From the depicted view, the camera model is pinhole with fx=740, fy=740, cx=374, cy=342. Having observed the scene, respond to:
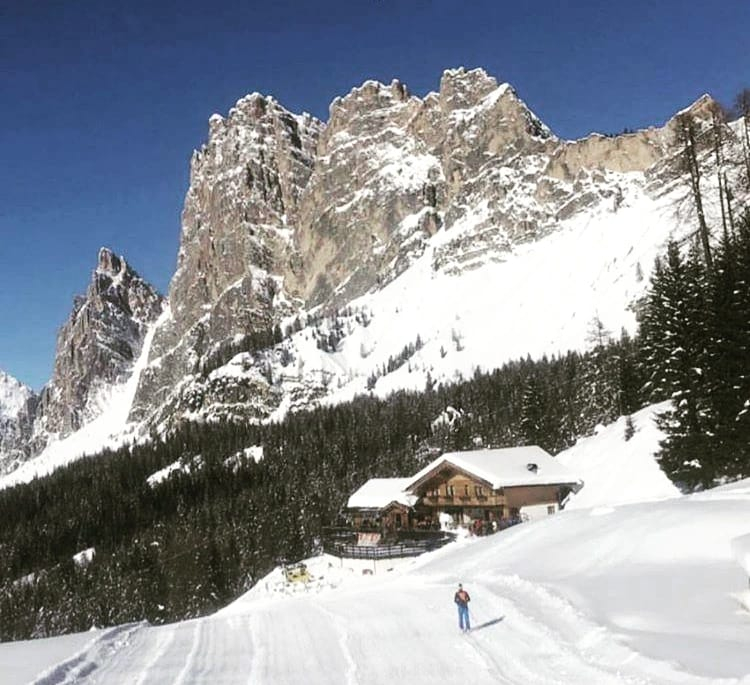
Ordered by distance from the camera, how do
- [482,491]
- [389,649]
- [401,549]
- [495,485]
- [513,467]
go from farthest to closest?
[482,491]
[513,467]
[495,485]
[401,549]
[389,649]

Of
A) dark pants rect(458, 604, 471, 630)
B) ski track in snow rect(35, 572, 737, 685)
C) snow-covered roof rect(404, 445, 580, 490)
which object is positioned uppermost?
snow-covered roof rect(404, 445, 580, 490)

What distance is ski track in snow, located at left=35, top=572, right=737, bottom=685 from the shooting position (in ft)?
49.9

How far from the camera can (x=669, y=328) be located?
121 feet

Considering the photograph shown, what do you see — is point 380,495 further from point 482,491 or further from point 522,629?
point 522,629

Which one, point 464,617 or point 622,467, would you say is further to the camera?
point 622,467

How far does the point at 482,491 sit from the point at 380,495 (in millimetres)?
15373

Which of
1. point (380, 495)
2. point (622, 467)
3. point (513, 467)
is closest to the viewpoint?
point (622, 467)

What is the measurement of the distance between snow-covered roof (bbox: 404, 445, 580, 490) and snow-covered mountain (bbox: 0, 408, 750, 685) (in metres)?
27.2

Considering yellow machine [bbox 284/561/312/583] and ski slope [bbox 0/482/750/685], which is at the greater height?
ski slope [bbox 0/482/750/685]

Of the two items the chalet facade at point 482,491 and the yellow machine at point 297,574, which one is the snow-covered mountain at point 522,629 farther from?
the chalet facade at point 482,491

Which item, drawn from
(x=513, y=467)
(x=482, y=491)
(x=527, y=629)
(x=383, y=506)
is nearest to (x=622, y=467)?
(x=513, y=467)

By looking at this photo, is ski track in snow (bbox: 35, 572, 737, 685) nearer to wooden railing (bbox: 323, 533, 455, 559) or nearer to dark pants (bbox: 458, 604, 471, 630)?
dark pants (bbox: 458, 604, 471, 630)

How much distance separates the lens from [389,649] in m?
18.5

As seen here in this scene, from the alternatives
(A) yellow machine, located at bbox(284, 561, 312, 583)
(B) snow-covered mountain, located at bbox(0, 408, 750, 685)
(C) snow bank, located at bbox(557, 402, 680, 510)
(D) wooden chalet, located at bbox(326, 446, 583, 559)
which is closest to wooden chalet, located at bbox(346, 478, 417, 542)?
(D) wooden chalet, located at bbox(326, 446, 583, 559)
